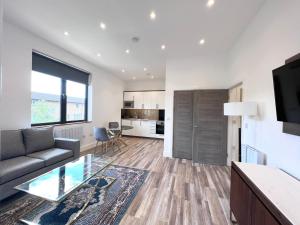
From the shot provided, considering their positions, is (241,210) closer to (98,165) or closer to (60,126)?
(98,165)

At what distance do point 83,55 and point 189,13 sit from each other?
3312mm

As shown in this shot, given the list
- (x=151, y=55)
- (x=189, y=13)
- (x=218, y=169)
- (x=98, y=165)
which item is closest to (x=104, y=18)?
(x=189, y=13)

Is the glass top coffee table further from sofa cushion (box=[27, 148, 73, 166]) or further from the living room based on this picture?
sofa cushion (box=[27, 148, 73, 166])

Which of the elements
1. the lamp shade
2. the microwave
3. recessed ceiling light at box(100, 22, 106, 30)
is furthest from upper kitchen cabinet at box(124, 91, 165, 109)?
the lamp shade

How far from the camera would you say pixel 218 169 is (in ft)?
11.5

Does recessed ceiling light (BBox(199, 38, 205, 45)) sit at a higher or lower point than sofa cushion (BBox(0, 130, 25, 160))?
higher

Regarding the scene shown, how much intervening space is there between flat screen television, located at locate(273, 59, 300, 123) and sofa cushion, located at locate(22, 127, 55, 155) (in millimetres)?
4000

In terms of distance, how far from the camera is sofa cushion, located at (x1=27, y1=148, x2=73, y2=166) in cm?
258

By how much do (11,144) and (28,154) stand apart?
35 centimetres

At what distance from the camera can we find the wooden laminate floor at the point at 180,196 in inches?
72.5

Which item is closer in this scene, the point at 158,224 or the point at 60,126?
the point at 158,224

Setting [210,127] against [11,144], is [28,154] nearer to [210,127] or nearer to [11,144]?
[11,144]

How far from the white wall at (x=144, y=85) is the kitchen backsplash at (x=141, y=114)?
1.17 meters

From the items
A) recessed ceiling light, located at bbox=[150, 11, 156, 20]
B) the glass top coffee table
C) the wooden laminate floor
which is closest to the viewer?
the glass top coffee table
